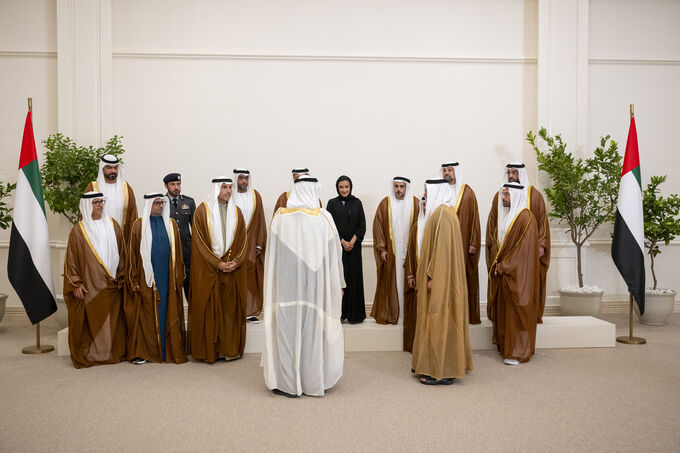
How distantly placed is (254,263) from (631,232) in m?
4.02

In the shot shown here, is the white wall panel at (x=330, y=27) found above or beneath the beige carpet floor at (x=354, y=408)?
above

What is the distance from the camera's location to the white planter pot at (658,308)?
7379 millimetres

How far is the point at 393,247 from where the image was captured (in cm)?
643

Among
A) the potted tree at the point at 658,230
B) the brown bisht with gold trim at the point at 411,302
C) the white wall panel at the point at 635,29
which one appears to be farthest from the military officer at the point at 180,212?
the white wall panel at the point at 635,29

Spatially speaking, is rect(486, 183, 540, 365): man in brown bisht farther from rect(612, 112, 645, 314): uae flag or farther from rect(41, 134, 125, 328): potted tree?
rect(41, 134, 125, 328): potted tree

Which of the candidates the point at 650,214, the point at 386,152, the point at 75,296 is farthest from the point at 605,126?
the point at 75,296

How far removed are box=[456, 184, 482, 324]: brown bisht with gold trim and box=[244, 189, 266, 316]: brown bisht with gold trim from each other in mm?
2184

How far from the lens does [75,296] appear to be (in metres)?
5.45

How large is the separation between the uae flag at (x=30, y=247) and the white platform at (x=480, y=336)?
43 cm

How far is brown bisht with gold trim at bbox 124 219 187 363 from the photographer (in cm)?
552

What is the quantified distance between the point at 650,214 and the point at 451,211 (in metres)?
3.99

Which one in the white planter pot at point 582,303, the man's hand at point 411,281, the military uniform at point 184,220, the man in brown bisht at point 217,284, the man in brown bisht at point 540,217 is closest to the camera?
the man in brown bisht at point 217,284

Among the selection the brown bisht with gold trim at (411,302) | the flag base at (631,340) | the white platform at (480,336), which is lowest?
the flag base at (631,340)

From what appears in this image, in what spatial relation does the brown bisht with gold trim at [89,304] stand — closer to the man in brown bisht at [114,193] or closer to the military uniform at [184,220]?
the man in brown bisht at [114,193]
